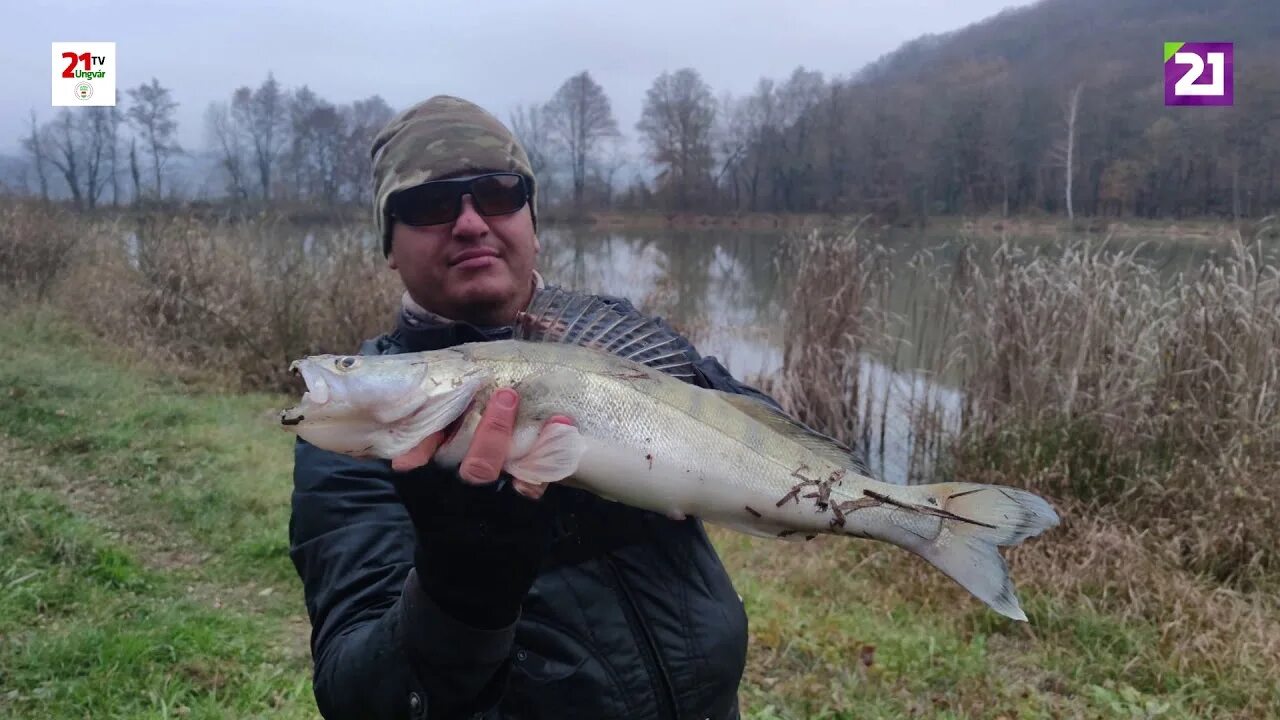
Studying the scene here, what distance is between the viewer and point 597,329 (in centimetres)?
198

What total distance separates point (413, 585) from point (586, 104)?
7169cm

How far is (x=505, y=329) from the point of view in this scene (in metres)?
2.13

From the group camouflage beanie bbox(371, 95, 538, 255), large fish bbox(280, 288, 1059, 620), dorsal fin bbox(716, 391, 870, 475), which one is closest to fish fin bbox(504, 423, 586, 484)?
large fish bbox(280, 288, 1059, 620)

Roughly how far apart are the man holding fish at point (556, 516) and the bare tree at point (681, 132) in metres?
49.3

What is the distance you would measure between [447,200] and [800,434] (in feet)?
3.67

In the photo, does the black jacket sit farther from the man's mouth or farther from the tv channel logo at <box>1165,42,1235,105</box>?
the tv channel logo at <box>1165,42,1235,105</box>

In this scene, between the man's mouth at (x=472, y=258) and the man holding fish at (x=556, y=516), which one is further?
the man's mouth at (x=472, y=258)

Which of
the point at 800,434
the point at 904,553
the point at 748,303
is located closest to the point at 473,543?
the point at 800,434

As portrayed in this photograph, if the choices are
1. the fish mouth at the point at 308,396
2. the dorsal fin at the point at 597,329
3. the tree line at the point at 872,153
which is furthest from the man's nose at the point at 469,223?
the tree line at the point at 872,153

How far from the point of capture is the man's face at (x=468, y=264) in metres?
2.14

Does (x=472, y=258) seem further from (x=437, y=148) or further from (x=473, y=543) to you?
(x=473, y=543)

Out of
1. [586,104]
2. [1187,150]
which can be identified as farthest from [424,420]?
[586,104]

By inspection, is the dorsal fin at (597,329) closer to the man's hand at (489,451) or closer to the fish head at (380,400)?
the fish head at (380,400)

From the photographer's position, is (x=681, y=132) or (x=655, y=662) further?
(x=681, y=132)
